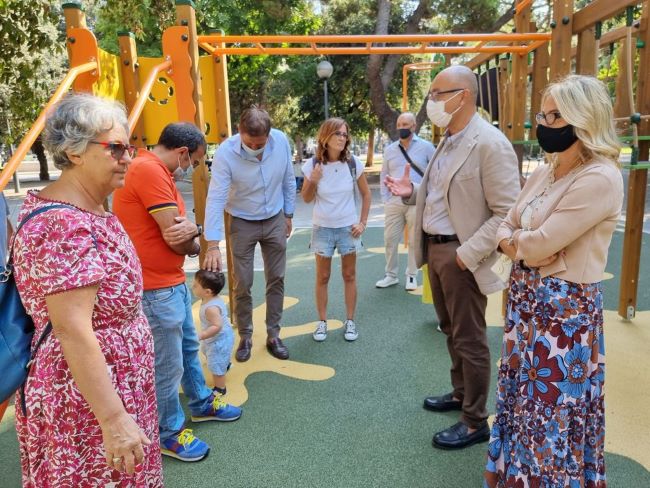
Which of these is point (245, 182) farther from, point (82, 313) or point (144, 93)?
point (82, 313)

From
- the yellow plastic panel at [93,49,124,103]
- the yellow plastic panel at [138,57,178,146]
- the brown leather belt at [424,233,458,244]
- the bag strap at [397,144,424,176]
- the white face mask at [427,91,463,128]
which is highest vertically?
the yellow plastic panel at [93,49,124,103]

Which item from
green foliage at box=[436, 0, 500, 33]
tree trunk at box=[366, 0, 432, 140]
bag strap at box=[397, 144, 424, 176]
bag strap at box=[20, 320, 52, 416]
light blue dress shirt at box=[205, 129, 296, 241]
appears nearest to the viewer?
bag strap at box=[20, 320, 52, 416]

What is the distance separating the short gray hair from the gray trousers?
2.20 metres

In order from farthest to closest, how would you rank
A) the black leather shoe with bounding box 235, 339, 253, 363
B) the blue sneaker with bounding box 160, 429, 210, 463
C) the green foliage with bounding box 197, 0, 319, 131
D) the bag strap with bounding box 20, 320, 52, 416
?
the green foliage with bounding box 197, 0, 319, 131
the black leather shoe with bounding box 235, 339, 253, 363
the blue sneaker with bounding box 160, 429, 210, 463
the bag strap with bounding box 20, 320, 52, 416

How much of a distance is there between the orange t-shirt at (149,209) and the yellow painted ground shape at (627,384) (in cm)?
204

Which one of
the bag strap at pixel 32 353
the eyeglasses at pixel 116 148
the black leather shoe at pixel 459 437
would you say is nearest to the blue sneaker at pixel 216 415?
the black leather shoe at pixel 459 437

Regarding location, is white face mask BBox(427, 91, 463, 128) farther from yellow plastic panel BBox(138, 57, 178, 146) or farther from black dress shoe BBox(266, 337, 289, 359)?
black dress shoe BBox(266, 337, 289, 359)

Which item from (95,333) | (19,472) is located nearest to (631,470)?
(95,333)

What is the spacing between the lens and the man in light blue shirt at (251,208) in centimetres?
337

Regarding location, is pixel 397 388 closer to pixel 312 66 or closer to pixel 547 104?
pixel 547 104

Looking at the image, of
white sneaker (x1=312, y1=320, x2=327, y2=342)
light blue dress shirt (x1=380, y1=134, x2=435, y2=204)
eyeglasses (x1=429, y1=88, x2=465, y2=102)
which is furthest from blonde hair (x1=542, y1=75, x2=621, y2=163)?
light blue dress shirt (x1=380, y1=134, x2=435, y2=204)

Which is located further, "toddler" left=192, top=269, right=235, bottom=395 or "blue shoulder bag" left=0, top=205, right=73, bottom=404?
"toddler" left=192, top=269, right=235, bottom=395

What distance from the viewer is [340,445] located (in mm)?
2654

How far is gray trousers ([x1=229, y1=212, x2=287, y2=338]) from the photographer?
12.0 feet
